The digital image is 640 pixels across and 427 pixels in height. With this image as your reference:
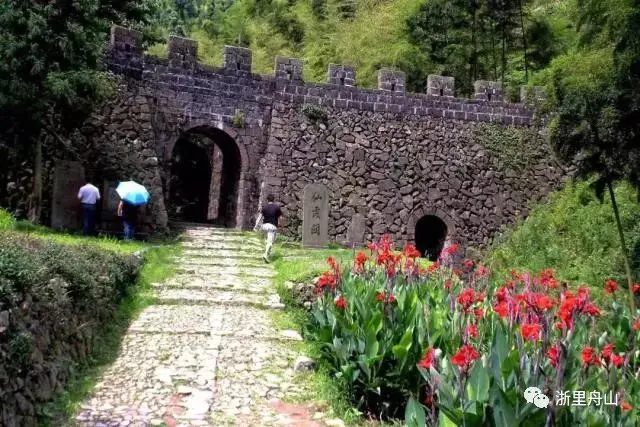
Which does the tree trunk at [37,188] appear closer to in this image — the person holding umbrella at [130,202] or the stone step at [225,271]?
the person holding umbrella at [130,202]

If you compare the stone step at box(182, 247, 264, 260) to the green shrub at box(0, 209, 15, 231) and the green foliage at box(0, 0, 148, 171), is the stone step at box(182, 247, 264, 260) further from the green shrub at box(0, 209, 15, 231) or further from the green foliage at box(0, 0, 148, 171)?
the green foliage at box(0, 0, 148, 171)

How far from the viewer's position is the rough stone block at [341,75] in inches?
607

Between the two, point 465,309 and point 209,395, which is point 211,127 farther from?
point 465,309

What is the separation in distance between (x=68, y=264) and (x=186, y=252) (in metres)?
5.79

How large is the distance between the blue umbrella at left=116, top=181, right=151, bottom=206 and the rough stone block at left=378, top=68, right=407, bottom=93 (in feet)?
22.9

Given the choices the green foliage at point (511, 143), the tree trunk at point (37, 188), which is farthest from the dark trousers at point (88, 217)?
the green foliage at point (511, 143)

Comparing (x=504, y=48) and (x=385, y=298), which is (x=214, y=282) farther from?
(x=504, y=48)

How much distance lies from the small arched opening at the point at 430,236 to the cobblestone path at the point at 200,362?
316 inches

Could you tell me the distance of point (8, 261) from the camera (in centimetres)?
446

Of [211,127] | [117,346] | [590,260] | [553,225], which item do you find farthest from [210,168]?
[117,346]

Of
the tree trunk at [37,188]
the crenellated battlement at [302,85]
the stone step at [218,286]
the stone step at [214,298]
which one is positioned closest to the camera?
the stone step at [214,298]

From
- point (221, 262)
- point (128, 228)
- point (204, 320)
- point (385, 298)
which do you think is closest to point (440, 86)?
point (221, 262)

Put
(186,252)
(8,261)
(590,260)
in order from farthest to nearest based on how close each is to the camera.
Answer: (590,260) → (186,252) → (8,261)

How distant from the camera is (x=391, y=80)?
15922 mm
